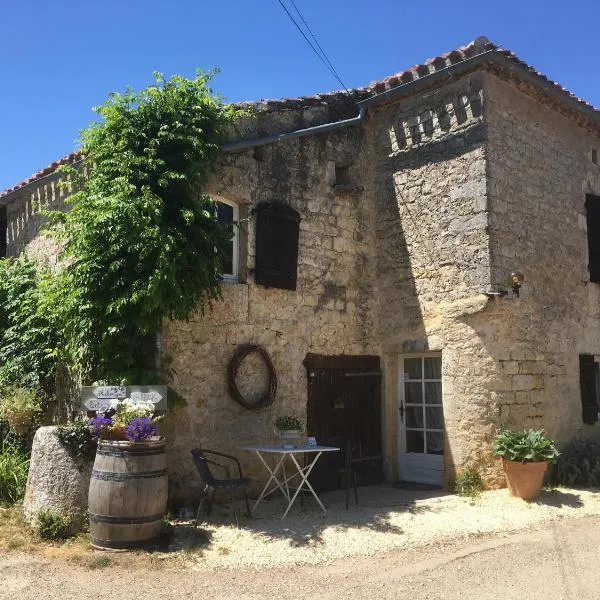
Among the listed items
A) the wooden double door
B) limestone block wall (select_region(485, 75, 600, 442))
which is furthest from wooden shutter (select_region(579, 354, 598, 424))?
the wooden double door

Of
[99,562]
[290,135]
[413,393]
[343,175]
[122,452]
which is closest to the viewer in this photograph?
[99,562]

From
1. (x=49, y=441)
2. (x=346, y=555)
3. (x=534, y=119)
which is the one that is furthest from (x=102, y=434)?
(x=534, y=119)

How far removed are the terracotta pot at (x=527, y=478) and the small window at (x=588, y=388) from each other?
1915 mm

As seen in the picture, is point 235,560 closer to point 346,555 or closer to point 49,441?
point 346,555

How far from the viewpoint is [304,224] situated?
7934 millimetres

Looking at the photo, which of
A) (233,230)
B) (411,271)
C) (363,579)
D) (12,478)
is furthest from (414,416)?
(12,478)

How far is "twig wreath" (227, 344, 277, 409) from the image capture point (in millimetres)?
6812

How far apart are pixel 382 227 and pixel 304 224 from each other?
4.50ft

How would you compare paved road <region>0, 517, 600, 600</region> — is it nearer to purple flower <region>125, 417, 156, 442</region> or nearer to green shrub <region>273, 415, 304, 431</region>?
purple flower <region>125, 417, 156, 442</region>

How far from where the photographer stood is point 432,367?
8062 mm

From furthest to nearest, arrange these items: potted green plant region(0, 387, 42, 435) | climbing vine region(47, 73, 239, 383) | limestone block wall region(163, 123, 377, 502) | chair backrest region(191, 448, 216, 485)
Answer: potted green plant region(0, 387, 42, 435), limestone block wall region(163, 123, 377, 502), climbing vine region(47, 73, 239, 383), chair backrest region(191, 448, 216, 485)

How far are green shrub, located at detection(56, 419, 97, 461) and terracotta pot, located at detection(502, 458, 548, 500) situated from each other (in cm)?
455

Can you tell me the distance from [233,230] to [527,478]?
14.6 ft

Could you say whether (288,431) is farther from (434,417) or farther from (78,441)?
(434,417)
